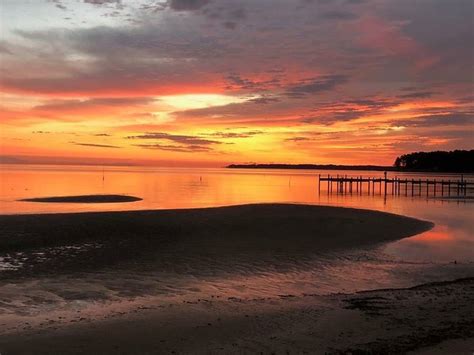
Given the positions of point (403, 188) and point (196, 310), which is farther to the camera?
point (403, 188)

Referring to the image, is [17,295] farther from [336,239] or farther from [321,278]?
[336,239]

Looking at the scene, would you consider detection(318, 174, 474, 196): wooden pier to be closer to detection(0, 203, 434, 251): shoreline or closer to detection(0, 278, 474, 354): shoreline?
detection(0, 203, 434, 251): shoreline

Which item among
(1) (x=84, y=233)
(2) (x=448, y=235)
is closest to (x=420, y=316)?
(1) (x=84, y=233)

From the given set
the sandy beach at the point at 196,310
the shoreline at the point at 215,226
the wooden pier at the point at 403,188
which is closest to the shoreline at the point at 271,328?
the sandy beach at the point at 196,310

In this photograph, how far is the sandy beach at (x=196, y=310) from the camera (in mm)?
7852

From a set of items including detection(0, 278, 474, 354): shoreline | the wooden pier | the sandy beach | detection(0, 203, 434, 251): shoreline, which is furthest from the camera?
the wooden pier

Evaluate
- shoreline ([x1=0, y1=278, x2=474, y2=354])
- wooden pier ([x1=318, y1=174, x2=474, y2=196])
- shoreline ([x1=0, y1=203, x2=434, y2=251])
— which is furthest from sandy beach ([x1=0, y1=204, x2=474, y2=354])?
wooden pier ([x1=318, y1=174, x2=474, y2=196])

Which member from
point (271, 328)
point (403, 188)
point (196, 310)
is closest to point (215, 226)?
point (196, 310)

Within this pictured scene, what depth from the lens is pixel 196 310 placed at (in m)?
9.97

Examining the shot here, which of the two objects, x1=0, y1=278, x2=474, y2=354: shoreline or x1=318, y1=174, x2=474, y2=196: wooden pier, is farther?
x1=318, y1=174, x2=474, y2=196: wooden pier

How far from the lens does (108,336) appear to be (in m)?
8.18

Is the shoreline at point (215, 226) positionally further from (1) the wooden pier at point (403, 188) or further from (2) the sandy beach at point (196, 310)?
(1) the wooden pier at point (403, 188)

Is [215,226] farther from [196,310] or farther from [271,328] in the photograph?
[271,328]

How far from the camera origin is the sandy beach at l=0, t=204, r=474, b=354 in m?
7.85
